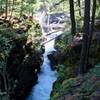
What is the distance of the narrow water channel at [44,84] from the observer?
2183cm

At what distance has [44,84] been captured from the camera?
24172 millimetres

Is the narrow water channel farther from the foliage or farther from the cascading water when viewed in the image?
the foliage

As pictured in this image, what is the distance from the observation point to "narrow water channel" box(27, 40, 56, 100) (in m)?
21.8

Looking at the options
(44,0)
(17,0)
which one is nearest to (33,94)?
(17,0)

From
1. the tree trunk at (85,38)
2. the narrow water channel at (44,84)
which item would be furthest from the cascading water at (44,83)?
the tree trunk at (85,38)

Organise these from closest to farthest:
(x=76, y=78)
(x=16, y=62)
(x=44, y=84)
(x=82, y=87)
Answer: (x=82, y=87) < (x=76, y=78) < (x=16, y=62) < (x=44, y=84)

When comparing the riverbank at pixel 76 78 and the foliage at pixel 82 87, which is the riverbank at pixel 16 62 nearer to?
the riverbank at pixel 76 78

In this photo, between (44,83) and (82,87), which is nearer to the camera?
(82,87)

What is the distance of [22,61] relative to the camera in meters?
21.5

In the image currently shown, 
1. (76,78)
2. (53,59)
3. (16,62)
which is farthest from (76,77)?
(53,59)

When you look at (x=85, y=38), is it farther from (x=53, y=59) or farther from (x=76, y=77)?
(x=53, y=59)

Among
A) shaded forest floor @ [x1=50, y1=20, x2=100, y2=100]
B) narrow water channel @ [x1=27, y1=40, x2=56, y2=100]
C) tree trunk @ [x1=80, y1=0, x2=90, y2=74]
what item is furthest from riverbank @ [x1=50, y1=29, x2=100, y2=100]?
narrow water channel @ [x1=27, y1=40, x2=56, y2=100]

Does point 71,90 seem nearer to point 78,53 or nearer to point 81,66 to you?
point 81,66

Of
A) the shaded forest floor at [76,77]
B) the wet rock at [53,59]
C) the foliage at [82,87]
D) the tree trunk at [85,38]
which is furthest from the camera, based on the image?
the wet rock at [53,59]
